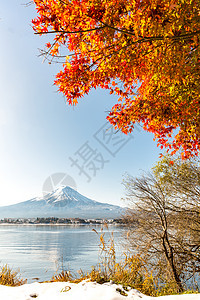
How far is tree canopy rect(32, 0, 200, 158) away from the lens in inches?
122

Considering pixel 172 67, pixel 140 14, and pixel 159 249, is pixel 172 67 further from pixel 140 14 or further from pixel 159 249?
pixel 159 249

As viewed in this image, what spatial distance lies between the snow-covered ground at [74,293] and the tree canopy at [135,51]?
9.75 feet

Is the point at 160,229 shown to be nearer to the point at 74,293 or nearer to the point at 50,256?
A: the point at 74,293

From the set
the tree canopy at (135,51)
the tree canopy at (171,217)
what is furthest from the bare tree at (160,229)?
the tree canopy at (135,51)

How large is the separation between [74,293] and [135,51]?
360cm

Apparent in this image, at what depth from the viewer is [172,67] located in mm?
3299

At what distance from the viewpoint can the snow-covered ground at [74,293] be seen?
2543 mm

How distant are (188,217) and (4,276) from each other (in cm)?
661

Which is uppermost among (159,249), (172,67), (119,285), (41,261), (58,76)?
(58,76)

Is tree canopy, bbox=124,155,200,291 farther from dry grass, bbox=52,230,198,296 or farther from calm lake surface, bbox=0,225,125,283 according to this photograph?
dry grass, bbox=52,230,198,296

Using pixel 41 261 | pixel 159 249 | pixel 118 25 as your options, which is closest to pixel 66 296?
pixel 118 25

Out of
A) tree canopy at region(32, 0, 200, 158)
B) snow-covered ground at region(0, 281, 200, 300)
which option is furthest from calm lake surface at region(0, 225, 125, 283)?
tree canopy at region(32, 0, 200, 158)

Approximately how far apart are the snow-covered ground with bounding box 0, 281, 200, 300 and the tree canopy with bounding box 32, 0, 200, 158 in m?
2.97

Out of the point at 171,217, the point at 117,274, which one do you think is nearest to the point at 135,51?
the point at 117,274
